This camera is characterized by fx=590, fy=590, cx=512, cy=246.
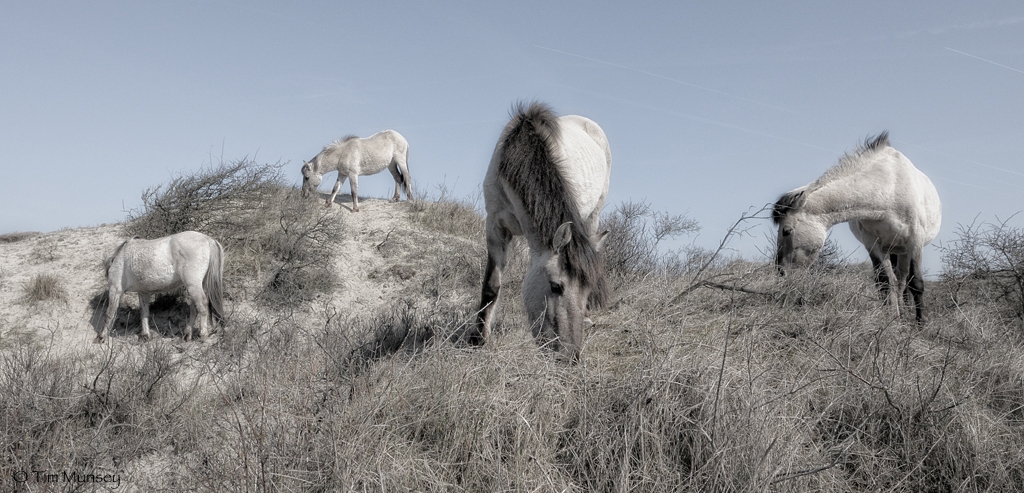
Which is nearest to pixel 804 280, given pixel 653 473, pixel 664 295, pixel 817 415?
pixel 664 295

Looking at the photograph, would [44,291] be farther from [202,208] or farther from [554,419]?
[554,419]

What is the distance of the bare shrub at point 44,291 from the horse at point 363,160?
6.13 m

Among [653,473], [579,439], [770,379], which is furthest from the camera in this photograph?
[770,379]

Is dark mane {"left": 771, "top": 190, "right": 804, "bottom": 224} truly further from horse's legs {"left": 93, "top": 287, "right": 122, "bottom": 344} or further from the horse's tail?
horse's legs {"left": 93, "top": 287, "right": 122, "bottom": 344}

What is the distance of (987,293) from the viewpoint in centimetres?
741

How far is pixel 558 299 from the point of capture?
434 cm

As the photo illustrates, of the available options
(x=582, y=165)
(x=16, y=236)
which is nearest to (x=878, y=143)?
(x=582, y=165)

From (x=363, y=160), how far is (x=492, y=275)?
35.3ft

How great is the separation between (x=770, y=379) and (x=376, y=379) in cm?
269

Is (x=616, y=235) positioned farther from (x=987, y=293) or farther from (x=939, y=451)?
(x=939, y=451)

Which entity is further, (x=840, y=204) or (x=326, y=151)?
(x=326, y=151)

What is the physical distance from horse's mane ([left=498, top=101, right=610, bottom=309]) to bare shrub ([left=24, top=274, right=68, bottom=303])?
26.7 ft

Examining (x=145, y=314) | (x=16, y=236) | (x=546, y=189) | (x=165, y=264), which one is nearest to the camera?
(x=546, y=189)

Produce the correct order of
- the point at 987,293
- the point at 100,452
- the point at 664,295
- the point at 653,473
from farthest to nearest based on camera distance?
1. the point at 987,293
2. the point at 664,295
3. the point at 100,452
4. the point at 653,473
